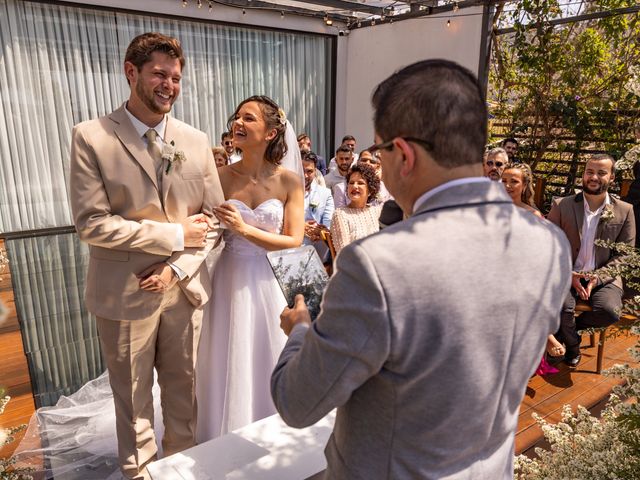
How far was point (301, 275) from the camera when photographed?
1.58 m

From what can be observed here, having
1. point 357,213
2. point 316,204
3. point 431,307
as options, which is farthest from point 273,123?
point 316,204

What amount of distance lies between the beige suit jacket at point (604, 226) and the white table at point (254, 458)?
3149mm

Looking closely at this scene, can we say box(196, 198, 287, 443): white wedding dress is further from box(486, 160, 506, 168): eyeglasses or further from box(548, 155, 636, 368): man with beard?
box(486, 160, 506, 168): eyeglasses

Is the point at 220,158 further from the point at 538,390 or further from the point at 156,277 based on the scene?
the point at 538,390

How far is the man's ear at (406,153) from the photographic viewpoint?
3.02ft

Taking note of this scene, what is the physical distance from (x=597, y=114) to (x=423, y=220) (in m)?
7.30

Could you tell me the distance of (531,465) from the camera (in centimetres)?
197

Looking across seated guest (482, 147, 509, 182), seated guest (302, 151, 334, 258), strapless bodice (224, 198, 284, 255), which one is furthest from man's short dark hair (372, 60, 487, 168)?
seated guest (482, 147, 509, 182)

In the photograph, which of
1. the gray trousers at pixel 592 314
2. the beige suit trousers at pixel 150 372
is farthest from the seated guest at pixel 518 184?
the beige suit trousers at pixel 150 372

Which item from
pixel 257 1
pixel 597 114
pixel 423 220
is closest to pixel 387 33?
pixel 257 1

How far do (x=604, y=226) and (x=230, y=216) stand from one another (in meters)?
3.17

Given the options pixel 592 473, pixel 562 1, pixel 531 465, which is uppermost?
pixel 562 1

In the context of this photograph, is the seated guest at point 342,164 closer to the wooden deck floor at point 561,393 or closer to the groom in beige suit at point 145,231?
the wooden deck floor at point 561,393

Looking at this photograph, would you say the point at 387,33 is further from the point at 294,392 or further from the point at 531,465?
the point at 294,392
